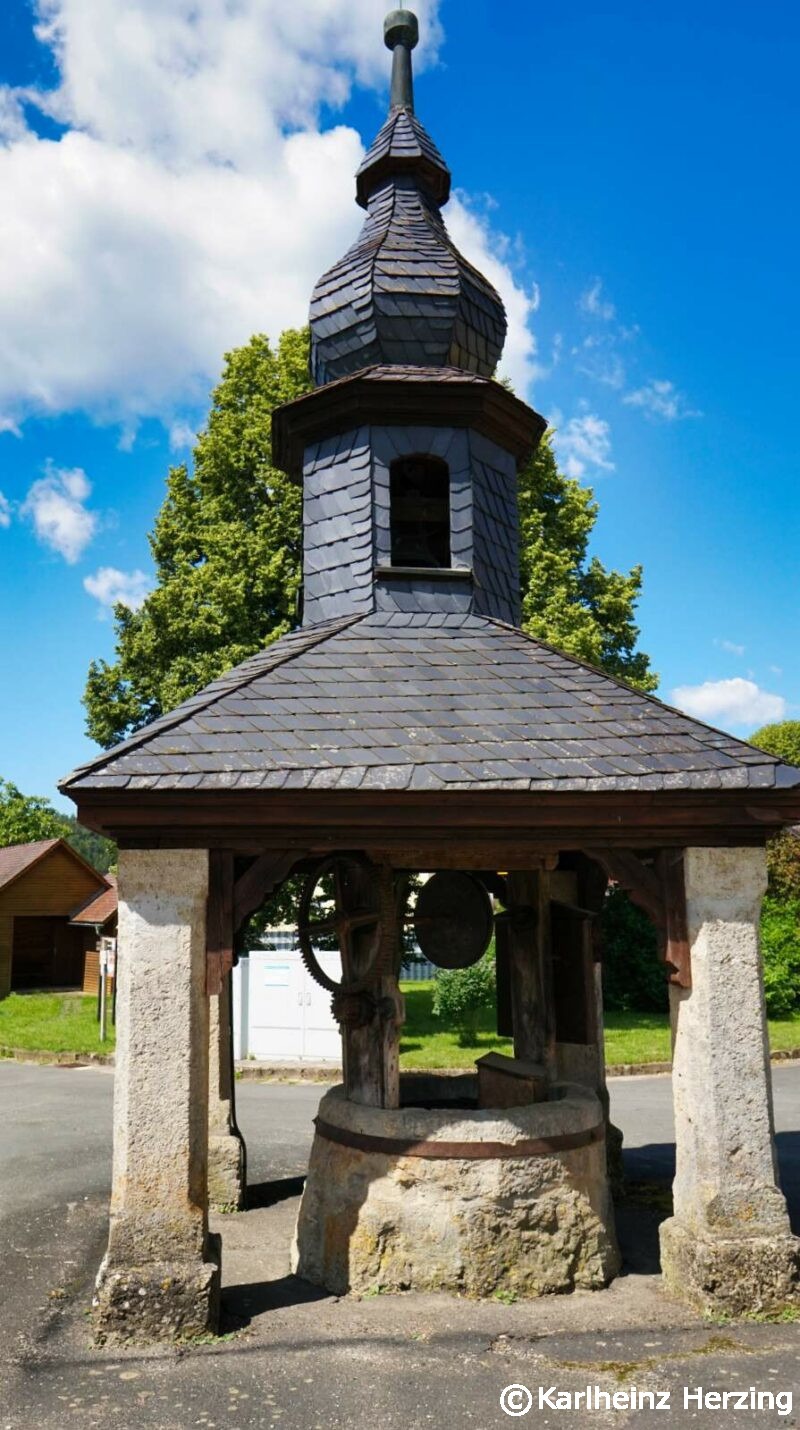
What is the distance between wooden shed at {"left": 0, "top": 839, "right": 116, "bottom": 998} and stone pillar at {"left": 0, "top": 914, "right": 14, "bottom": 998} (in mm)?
210

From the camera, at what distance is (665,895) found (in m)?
6.22

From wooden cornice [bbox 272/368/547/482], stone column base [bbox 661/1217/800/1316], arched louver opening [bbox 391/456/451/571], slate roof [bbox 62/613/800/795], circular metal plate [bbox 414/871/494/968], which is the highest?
wooden cornice [bbox 272/368/547/482]

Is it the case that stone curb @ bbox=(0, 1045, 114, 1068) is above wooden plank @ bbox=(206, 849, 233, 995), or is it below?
below

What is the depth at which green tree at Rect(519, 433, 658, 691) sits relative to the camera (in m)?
18.7

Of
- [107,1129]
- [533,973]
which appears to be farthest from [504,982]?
[107,1129]

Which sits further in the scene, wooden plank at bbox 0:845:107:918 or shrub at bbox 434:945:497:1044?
wooden plank at bbox 0:845:107:918

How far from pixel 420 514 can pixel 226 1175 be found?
547 cm

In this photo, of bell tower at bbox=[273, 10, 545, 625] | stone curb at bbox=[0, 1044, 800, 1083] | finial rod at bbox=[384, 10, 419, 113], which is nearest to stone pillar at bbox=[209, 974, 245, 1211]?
bell tower at bbox=[273, 10, 545, 625]

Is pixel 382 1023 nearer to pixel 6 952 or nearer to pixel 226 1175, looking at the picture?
pixel 226 1175

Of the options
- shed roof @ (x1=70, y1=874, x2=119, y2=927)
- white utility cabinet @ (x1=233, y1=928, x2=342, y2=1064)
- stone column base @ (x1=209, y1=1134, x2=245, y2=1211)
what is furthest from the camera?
shed roof @ (x1=70, y1=874, x2=119, y2=927)

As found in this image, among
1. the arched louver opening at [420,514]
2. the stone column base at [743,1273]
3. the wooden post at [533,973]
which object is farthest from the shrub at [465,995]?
Result: the stone column base at [743,1273]

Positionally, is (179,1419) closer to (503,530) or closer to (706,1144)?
(706,1144)

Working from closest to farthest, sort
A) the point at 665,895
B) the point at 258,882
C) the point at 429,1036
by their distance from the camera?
the point at 258,882 → the point at 665,895 → the point at 429,1036

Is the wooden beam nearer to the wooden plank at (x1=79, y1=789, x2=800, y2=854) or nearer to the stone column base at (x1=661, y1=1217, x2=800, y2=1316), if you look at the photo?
the wooden plank at (x1=79, y1=789, x2=800, y2=854)
